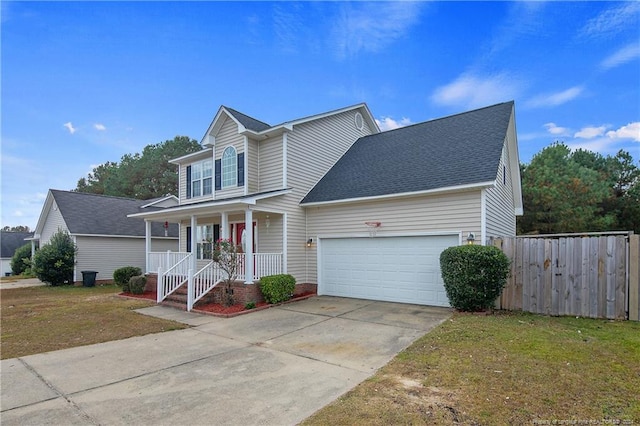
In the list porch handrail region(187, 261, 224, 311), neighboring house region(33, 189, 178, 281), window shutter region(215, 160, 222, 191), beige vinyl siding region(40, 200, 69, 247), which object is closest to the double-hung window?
window shutter region(215, 160, 222, 191)

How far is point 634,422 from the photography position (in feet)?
10.2

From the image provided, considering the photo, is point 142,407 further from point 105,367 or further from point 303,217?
point 303,217

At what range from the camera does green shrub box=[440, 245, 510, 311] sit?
7.82m

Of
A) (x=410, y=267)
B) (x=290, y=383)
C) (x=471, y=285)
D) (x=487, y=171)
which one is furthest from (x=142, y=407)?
(x=487, y=171)

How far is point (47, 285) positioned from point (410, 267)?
19658 mm

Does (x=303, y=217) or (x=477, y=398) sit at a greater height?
(x=303, y=217)

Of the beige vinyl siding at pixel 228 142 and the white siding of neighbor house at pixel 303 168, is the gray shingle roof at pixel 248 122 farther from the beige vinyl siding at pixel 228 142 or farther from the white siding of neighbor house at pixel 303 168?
the white siding of neighbor house at pixel 303 168

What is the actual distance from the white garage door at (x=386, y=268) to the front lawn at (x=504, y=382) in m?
3.47

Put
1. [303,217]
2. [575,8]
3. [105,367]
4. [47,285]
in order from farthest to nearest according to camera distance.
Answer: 1. [47,285]
2. [303,217]
3. [575,8]
4. [105,367]

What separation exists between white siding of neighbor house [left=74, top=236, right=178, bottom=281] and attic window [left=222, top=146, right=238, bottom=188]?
11.2 metres

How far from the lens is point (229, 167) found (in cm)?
1352

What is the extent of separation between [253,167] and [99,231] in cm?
1266

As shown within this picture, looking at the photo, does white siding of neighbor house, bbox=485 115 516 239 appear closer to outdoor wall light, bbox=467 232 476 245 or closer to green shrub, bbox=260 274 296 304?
outdoor wall light, bbox=467 232 476 245

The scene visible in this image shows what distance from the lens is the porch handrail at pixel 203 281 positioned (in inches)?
402
